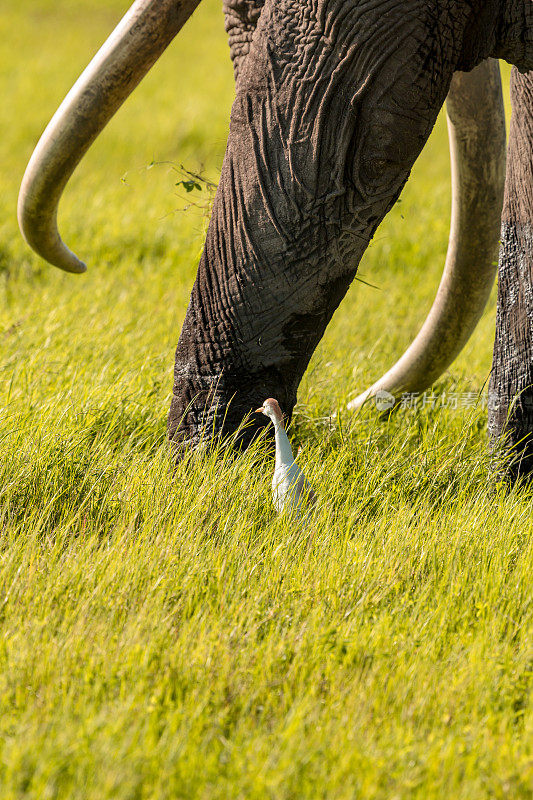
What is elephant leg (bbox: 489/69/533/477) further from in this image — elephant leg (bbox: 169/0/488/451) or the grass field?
elephant leg (bbox: 169/0/488/451)

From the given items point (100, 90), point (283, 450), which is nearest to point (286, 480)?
point (283, 450)

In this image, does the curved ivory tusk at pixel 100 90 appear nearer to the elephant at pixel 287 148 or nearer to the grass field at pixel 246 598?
the elephant at pixel 287 148

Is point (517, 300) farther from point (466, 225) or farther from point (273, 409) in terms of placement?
point (273, 409)

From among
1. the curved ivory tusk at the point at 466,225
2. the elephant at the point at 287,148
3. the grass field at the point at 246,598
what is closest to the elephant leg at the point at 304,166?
the elephant at the point at 287,148

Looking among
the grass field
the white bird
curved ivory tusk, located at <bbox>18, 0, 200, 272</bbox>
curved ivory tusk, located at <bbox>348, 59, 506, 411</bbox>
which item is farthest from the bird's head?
curved ivory tusk, located at <bbox>348, 59, 506, 411</bbox>

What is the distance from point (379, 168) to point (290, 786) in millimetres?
1482

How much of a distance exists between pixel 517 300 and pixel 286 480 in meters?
0.98

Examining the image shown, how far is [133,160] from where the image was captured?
31.6 ft

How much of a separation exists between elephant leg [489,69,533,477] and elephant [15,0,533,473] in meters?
0.02

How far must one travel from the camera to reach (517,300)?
9.55 feet

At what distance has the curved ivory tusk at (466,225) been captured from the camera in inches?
120

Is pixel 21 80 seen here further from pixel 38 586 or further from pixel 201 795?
pixel 201 795

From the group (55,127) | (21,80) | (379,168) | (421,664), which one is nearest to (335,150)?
(379,168)

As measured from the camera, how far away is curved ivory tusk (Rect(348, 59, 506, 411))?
120 inches
